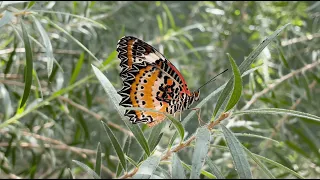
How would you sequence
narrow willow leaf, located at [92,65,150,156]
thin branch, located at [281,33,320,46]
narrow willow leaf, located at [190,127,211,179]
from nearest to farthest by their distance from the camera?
1. narrow willow leaf, located at [190,127,211,179]
2. narrow willow leaf, located at [92,65,150,156]
3. thin branch, located at [281,33,320,46]

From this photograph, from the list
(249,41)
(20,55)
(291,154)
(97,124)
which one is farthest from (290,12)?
(20,55)

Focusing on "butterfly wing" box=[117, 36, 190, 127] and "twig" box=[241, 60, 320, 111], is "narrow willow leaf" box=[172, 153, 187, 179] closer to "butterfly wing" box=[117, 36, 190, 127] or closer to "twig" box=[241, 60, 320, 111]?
"butterfly wing" box=[117, 36, 190, 127]

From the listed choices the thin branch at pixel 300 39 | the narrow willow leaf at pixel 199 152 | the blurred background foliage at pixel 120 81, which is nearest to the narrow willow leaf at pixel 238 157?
the narrow willow leaf at pixel 199 152

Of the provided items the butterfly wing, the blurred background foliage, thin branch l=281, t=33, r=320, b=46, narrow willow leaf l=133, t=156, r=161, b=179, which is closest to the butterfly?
the butterfly wing

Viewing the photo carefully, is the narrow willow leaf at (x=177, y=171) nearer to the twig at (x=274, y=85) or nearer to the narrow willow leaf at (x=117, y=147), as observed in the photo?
the narrow willow leaf at (x=117, y=147)

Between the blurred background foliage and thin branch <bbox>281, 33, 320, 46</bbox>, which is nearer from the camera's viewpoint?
the blurred background foliage

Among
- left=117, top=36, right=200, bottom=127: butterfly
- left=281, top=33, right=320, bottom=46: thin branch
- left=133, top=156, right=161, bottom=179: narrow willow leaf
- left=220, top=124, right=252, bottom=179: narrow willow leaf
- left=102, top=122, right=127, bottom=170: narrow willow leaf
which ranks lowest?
left=102, top=122, right=127, bottom=170: narrow willow leaf
